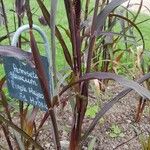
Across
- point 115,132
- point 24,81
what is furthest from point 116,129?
point 24,81

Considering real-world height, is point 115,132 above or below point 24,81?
below

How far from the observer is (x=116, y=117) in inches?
76.1

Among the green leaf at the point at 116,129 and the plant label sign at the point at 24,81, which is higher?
the plant label sign at the point at 24,81

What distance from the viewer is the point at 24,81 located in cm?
104

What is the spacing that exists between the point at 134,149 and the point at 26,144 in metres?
0.61

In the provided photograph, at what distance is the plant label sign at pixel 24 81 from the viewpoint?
101 cm

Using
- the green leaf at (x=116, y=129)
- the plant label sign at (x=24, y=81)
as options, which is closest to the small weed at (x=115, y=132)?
the green leaf at (x=116, y=129)

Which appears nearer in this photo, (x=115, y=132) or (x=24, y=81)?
(x=24, y=81)

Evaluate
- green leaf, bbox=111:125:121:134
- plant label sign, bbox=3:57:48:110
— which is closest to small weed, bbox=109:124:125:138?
green leaf, bbox=111:125:121:134

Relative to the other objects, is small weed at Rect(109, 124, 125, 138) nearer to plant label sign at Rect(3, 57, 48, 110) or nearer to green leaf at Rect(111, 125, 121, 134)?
green leaf at Rect(111, 125, 121, 134)

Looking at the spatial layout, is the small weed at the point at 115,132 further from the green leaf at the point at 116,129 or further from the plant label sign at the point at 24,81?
the plant label sign at the point at 24,81

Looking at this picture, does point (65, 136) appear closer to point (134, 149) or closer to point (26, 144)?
point (134, 149)

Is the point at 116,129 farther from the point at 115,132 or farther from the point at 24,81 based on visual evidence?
the point at 24,81

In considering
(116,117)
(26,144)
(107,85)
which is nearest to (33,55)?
(26,144)
